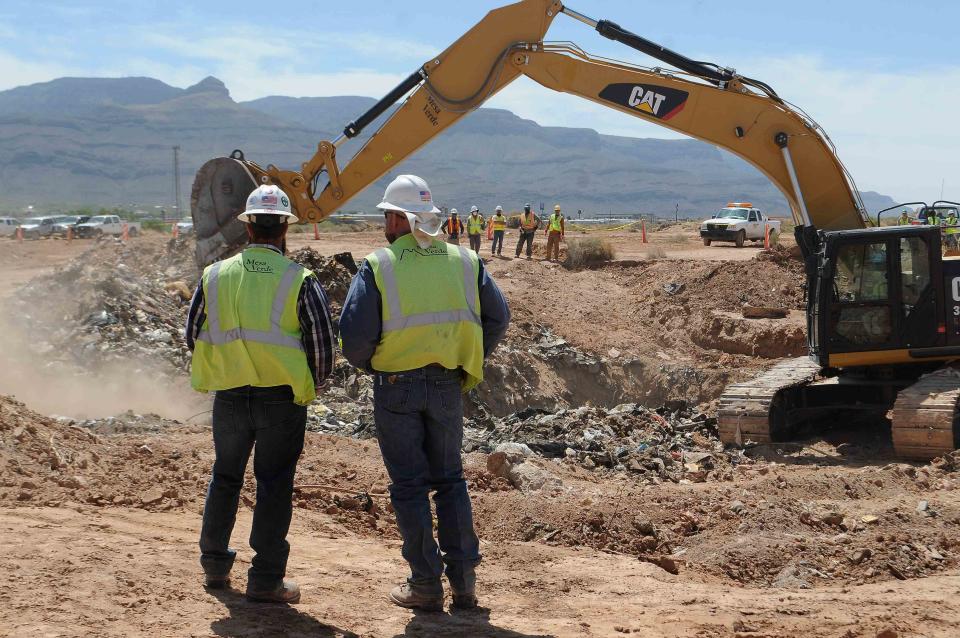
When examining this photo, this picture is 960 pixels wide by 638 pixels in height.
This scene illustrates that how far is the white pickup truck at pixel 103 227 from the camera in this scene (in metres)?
49.6

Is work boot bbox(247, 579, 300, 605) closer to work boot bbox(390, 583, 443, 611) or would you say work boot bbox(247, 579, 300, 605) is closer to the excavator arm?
work boot bbox(390, 583, 443, 611)

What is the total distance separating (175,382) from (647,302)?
35.8 ft

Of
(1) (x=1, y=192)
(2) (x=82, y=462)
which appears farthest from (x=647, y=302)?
(1) (x=1, y=192)

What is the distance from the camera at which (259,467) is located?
5.35 metres

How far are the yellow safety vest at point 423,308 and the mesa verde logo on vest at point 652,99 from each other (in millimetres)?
7301

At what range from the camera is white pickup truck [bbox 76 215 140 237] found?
49.6 m

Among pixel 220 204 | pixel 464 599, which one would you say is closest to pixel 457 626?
pixel 464 599

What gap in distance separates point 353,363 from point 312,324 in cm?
28

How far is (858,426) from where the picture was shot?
13.2 m

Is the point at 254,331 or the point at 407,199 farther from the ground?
the point at 407,199

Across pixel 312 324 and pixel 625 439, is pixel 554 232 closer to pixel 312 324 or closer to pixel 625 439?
pixel 625 439

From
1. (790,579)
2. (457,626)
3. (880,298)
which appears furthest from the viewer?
(880,298)

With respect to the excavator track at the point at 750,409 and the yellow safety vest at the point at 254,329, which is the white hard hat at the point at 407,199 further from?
the excavator track at the point at 750,409

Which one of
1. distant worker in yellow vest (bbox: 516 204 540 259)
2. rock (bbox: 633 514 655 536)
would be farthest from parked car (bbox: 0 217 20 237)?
rock (bbox: 633 514 655 536)
